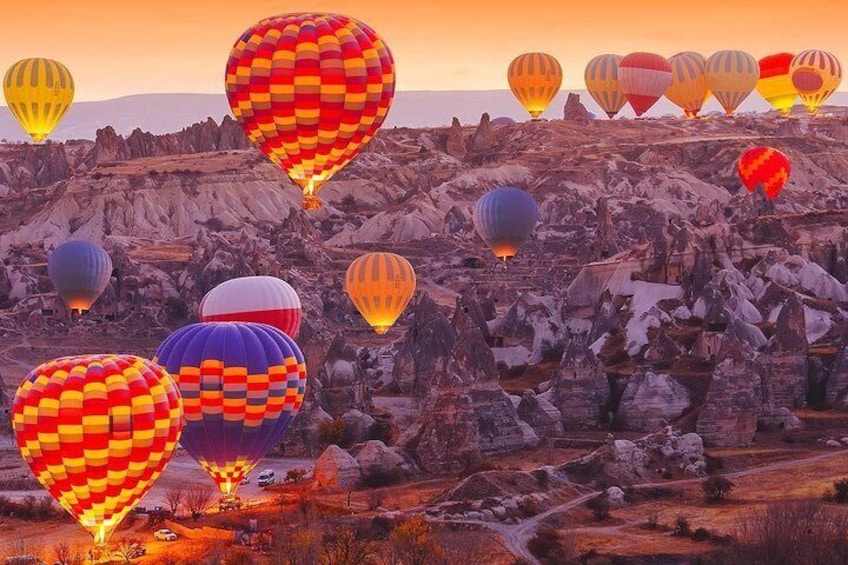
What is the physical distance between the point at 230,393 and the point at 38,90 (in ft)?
278

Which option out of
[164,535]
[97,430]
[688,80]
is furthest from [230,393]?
[688,80]

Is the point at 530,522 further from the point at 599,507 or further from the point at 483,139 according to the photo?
the point at 483,139

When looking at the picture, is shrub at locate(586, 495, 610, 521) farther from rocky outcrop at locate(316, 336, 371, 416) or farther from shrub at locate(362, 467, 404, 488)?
rocky outcrop at locate(316, 336, 371, 416)

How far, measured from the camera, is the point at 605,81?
158125mm

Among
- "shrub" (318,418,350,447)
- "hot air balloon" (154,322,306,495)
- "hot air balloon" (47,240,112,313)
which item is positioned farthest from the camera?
"hot air balloon" (47,240,112,313)

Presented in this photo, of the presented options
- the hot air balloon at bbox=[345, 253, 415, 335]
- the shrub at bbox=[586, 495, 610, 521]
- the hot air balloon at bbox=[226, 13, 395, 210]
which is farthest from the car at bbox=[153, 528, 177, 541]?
the hot air balloon at bbox=[345, 253, 415, 335]

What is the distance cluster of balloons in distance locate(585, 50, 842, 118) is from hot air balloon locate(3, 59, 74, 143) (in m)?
43.4

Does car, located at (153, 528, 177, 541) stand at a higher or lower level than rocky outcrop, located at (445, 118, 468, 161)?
lower

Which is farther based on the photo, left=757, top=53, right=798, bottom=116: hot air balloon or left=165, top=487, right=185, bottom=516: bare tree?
left=757, top=53, right=798, bottom=116: hot air balloon

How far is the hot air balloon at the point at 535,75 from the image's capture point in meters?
151

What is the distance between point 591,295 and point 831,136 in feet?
291

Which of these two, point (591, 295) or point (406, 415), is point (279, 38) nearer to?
point (406, 415)

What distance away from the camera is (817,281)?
79562mm

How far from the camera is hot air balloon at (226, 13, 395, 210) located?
66.5m
